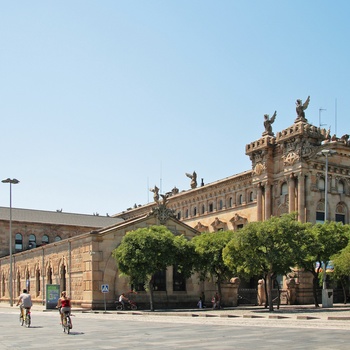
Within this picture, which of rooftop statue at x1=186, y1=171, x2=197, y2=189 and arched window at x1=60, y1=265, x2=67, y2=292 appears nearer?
arched window at x1=60, y1=265, x2=67, y2=292

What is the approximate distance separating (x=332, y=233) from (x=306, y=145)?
13339mm

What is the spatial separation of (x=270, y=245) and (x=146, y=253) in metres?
9.60

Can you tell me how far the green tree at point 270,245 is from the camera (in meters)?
41.8

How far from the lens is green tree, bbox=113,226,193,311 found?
150 feet

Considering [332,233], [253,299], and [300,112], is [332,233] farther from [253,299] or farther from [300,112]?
[300,112]

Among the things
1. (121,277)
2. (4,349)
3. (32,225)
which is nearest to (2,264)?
(32,225)

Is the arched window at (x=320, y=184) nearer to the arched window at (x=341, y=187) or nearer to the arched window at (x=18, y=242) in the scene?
the arched window at (x=341, y=187)

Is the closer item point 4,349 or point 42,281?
point 4,349

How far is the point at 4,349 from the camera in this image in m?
18.7

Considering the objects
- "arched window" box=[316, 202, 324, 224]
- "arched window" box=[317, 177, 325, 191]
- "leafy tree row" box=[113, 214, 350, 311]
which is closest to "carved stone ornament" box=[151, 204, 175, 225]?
"leafy tree row" box=[113, 214, 350, 311]

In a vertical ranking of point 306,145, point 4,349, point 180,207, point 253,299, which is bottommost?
point 253,299

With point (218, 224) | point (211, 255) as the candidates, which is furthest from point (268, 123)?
point (211, 255)

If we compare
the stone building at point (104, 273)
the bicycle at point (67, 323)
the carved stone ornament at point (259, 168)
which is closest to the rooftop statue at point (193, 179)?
the carved stone ornament at point (259, 168)

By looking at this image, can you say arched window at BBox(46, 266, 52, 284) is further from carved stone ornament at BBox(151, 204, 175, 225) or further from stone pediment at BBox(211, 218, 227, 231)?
stone pediment at BBox(211, 218, 227, 231)
